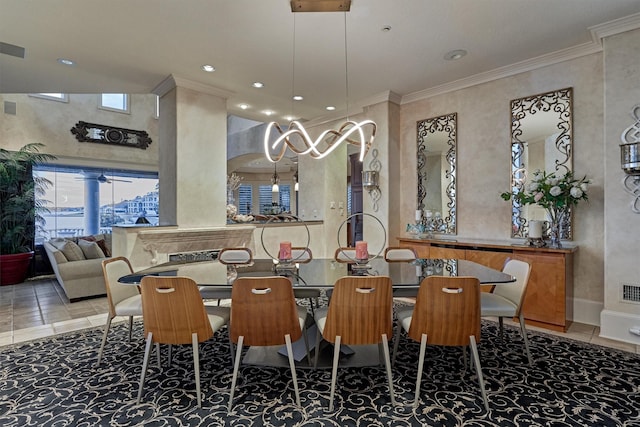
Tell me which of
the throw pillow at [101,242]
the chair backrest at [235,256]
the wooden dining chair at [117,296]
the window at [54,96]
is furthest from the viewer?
the window at [54,96]

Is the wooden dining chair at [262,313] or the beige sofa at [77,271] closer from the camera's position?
the wooden dining chair at [262,313]

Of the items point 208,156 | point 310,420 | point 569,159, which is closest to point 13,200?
point 208,156

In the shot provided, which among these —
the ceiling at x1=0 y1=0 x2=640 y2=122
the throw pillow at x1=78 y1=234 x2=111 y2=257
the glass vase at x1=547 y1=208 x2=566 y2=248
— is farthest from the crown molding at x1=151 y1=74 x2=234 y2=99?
the glass vase at x1=547 y1=208 x2=566 y2=248

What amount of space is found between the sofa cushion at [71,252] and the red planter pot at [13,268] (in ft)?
5.59

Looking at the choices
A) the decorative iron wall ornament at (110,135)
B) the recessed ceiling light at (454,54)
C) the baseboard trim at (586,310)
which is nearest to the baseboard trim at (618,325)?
the baseboard trim at (586,310)

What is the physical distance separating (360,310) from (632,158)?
2.84 metres

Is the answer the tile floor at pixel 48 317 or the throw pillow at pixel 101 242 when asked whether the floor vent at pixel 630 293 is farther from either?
the throw pillow at pixel 101 242

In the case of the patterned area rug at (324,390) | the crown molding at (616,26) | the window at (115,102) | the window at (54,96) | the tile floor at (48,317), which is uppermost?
the window at (115,102)

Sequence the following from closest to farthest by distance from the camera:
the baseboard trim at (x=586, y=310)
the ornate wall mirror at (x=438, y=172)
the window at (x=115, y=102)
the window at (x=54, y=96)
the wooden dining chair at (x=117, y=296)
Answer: the wooden dining chair at (x=117, y=296), the baseboard trim at (x=586, y=310), the ornate wall mirror at (x=438, y=172), the window at (x=54, y=96), the window at (x=115, y=102)

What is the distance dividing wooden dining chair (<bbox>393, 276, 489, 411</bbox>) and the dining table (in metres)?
0.17

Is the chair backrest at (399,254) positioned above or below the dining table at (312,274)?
above

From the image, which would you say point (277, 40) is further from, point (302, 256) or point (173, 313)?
point (173, 313)

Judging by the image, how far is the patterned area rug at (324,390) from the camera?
185cm

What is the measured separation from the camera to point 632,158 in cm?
282
